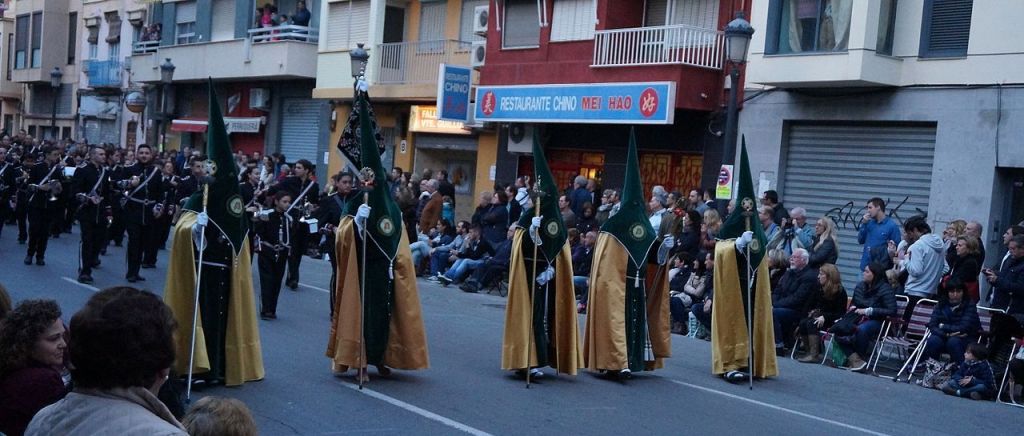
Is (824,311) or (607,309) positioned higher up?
(607,309)

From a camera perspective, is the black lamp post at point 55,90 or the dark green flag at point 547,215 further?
the black lamp post at point 55,90

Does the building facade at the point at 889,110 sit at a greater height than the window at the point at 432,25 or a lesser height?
lesser

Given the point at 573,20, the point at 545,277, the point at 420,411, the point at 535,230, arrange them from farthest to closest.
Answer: the point at 573,20, the point at 545,277, the point at 535,230, the point at 420,411

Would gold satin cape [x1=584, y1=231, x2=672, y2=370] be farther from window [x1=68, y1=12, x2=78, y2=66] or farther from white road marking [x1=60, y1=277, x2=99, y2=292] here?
window [x1=68, y1=12, x2=78, y2=66]

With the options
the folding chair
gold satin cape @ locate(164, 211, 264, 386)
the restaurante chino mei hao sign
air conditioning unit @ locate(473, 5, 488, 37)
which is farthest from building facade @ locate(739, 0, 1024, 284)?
gold satin cape @ locate(164, 211, 264, 386)

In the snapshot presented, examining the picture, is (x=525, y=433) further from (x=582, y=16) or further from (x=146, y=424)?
(x=582, y=16)

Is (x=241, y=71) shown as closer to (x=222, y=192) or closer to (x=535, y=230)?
(x=535, y=230)

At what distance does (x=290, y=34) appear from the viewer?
108 ft

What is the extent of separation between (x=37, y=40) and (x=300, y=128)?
1950 cm

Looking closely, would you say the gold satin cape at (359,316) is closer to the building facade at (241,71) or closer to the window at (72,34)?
the building facade at (241,71)

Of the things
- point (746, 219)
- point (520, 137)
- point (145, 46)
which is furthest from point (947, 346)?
point (145, 46)

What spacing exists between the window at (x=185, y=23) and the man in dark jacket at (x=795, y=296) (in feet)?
90.0

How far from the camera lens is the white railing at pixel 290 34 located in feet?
108

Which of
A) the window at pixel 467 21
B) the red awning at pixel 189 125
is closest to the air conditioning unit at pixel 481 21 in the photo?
the window at pixel 467 21
